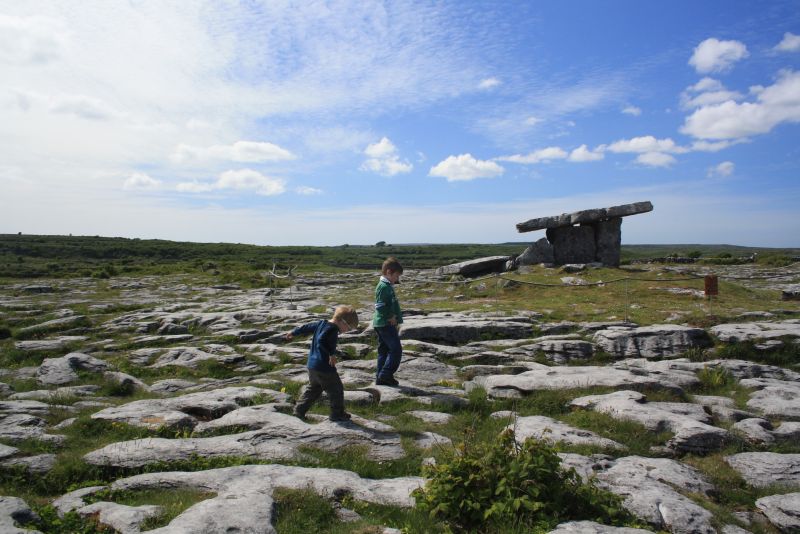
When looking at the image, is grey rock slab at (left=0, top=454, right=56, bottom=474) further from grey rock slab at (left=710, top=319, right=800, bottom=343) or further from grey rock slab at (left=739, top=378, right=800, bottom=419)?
grey rock slab at (left=710, top=319, right=800, bottom=343)

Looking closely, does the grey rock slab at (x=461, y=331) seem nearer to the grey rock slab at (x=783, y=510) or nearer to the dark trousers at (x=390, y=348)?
the dark trousers at (x=390, y=348)

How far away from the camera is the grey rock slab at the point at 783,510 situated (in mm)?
6043

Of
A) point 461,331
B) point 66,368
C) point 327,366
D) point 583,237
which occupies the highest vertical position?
point 583,237

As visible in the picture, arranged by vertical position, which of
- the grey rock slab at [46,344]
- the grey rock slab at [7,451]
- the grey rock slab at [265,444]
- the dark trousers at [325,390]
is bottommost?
the grey rock slab at [46,344]

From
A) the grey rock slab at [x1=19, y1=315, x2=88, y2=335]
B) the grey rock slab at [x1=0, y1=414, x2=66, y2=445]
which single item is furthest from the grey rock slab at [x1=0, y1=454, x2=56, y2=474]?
the grey rock slab at [x1=19, y1=315, x2=88, y2=335]

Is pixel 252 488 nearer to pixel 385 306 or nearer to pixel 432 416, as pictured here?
pixel 432 416

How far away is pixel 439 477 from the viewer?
6.00 metres

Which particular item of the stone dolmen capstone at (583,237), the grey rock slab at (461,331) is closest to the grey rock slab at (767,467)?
the grey rock slab at (461,331)

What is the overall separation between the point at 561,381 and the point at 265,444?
698 cm

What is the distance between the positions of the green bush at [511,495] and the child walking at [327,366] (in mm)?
3360

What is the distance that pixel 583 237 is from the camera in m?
32.8

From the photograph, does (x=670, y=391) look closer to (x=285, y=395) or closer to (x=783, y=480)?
(x=783, y=480)

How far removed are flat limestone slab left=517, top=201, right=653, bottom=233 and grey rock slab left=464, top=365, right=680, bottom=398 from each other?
21478 millimetres

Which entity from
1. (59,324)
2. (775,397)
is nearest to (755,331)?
(775,397)
